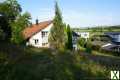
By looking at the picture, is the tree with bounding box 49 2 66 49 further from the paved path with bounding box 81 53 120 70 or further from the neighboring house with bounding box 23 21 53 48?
the paved path with bounding box 81 53 120 70

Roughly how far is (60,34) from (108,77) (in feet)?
87.5

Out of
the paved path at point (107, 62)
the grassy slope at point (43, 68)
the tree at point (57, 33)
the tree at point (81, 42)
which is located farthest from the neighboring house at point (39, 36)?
the grassy slope at point (43, 68)

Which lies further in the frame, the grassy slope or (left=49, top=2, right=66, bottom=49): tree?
(left=49, top=2, right=66, bottom=49): tree

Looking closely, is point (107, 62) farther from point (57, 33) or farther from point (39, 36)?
point (39, 36)

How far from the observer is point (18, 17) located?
5809 centimetres

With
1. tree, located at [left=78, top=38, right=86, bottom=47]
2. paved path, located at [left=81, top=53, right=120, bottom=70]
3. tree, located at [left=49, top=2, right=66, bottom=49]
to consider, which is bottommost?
paved path, located at [left=81, top=53, right=120, bottom=70]

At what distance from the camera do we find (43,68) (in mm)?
14594

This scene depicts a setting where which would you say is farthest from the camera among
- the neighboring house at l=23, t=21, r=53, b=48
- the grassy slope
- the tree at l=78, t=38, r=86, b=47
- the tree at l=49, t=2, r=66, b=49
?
the tree at l=78, t=38, r=86, b=47

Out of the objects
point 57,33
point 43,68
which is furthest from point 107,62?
point 57,33

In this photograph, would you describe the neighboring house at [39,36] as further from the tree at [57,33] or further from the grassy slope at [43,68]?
the grassy slope at [43,68]

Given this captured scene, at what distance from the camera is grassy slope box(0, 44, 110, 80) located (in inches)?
529

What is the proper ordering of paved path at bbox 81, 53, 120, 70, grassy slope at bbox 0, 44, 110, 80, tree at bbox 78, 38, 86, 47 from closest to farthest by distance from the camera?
grassy slope at bbox 0, 44, 110, 80 → paved path at bbox 81, 53, 120, 70 → tree at bbox 78, 38, 86, 47

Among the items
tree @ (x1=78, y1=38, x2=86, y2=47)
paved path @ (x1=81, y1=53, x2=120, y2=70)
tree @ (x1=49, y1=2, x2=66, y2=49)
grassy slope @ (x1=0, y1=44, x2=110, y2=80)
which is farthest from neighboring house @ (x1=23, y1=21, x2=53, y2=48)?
grassy slope @ (x1=0, y1=44, x2=110, y2=80)

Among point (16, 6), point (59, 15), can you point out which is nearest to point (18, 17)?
point (16, 6)
